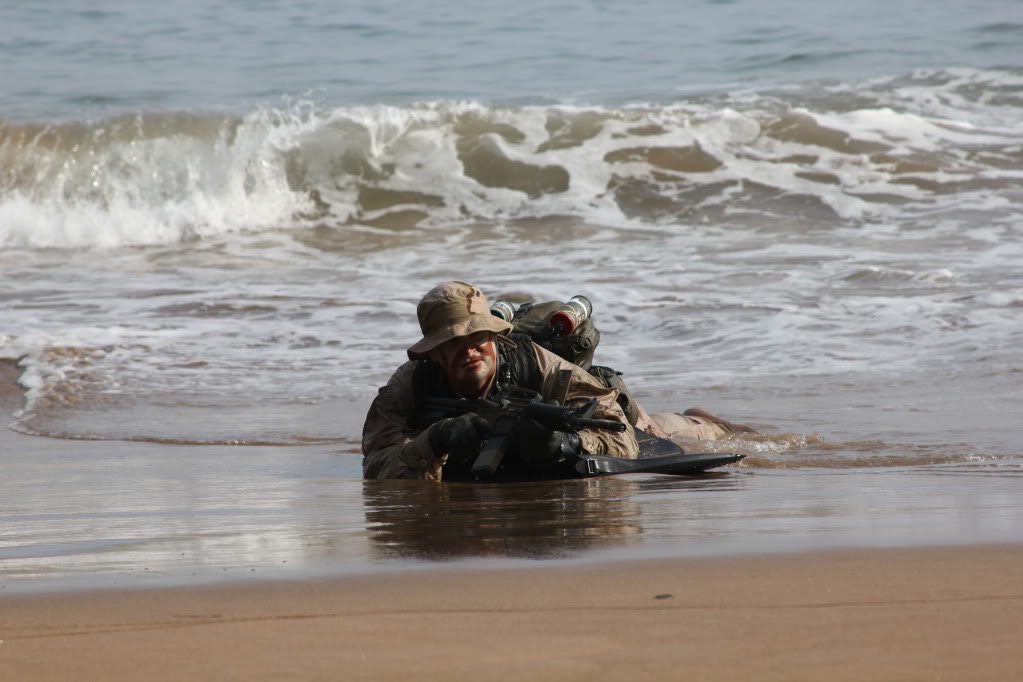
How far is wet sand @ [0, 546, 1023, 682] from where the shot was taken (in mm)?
2496

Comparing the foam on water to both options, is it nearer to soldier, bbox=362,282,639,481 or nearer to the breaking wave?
the breaking wave

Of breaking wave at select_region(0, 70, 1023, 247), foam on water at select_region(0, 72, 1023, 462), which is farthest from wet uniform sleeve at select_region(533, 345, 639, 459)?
breaking wave at select_region(0, 70, 1023, 247)

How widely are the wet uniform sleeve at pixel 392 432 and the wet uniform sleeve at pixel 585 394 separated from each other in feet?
1.72

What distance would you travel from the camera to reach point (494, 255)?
13.6 m

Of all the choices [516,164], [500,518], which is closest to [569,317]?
[500,518]

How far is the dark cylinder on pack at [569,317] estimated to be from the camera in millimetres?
5465

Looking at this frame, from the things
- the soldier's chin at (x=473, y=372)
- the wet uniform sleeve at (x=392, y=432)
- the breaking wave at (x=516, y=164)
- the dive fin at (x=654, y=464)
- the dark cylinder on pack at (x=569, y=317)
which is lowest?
the dive fin at (x=654, y=464)

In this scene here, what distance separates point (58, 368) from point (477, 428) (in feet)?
16.2

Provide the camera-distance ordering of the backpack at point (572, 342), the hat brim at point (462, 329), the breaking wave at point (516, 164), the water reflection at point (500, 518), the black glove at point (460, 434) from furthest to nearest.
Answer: the breaking wave at point (516, 164) < the backpack at point (572, 342) < the hat brim at point (462, 329) < the black glove at point (460, 434) < the water reflection at point (500, 518)

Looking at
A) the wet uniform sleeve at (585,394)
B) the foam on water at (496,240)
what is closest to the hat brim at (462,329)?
the wet uniform sleeve at (585,394)

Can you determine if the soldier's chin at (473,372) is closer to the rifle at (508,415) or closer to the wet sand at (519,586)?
the rifle at (508,415)

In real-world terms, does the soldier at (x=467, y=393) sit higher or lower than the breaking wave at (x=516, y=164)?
lower

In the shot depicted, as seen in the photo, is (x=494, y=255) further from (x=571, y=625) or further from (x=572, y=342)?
(x=571, y=625)

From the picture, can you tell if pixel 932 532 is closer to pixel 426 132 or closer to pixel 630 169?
pixel 630 169
